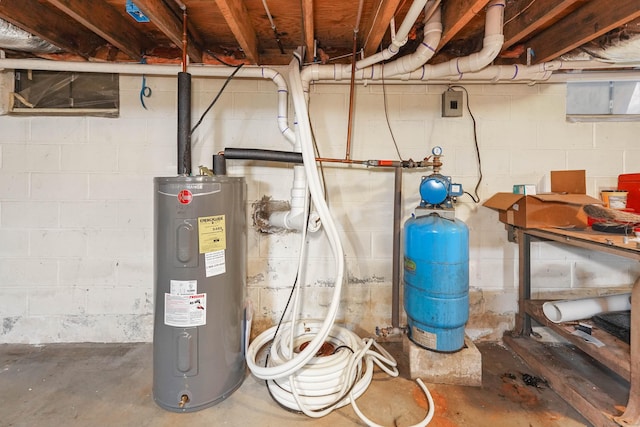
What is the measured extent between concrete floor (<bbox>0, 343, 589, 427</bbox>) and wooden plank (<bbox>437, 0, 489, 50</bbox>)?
6.15ft

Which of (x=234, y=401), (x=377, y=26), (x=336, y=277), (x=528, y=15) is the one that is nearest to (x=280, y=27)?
(x=377, y=26)

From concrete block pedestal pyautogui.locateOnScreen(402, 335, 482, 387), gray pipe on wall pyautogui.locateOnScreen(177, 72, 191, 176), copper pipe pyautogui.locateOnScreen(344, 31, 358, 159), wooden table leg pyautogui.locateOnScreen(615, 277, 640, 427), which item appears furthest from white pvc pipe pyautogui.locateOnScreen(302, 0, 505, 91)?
concrete block pedestal pyautogui.locateOnScreen(402, 335, 482, 387)

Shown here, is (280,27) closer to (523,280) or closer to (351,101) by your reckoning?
(351,101)

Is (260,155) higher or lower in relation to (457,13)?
lower

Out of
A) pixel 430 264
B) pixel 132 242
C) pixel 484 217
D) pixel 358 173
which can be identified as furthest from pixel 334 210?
pixel 132 242

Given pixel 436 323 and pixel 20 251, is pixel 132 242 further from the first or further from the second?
pixel 436 323

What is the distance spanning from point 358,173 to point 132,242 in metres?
1.60

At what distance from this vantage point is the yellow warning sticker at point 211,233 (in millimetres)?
1332

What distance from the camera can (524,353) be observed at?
176 cm

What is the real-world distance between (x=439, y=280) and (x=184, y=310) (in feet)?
4.26

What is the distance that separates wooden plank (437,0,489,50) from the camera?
4.11 ft

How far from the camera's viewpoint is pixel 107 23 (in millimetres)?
1506

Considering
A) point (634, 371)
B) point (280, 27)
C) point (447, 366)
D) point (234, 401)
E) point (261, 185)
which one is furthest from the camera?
point (261, 185)

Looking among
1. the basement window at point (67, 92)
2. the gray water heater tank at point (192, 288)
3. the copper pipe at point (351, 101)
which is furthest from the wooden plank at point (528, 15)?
the basement window at point (67, 92)
